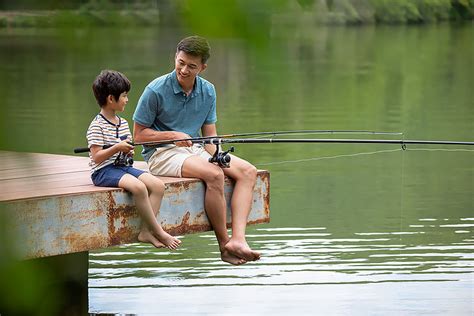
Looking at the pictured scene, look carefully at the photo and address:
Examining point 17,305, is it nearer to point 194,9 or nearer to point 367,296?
point 194,9

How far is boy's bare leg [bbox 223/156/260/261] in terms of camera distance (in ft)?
19.0

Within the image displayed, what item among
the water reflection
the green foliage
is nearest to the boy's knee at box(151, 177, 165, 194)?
the water reflection

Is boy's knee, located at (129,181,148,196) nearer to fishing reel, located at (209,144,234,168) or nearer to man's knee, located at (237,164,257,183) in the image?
fishing reel, located at (209,144,234,168)

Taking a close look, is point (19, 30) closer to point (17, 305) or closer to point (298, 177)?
point (17, 305)

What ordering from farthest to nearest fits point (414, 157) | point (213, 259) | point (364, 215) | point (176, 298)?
1. point (414, 157)
2. point (364, 215)
3. point (213, 259)
4. point (176, 298)

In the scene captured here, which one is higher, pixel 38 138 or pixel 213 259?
pixel 38 138

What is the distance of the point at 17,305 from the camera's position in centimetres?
94

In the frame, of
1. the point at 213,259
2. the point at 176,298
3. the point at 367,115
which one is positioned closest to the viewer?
the point at 176,298

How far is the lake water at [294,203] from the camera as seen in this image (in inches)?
37.1

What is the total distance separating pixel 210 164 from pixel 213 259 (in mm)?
2674

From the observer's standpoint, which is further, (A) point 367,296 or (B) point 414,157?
(B) point 414,157

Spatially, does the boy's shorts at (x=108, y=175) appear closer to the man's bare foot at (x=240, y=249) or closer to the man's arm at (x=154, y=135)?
the man's arm at (x=154, y=135)

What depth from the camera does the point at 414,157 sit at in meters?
14.1

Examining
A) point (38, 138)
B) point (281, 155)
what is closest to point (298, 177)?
point (281, 155)
